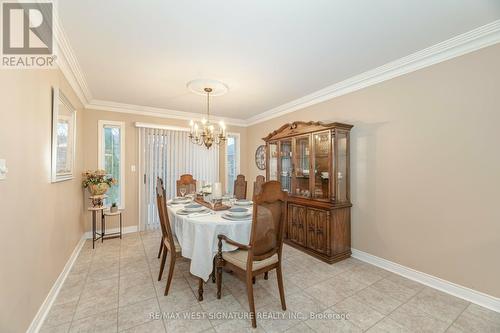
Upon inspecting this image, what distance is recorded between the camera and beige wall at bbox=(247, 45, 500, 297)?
2014mm

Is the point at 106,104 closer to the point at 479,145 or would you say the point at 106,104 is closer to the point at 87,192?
the point at 87,192

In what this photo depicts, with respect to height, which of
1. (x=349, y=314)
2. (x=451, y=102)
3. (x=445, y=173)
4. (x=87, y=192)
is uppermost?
(x=451, y=102)

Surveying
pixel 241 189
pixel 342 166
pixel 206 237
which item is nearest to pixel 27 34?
pixel 206 237

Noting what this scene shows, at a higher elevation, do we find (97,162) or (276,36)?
(276,36)

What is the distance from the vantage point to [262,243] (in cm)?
189

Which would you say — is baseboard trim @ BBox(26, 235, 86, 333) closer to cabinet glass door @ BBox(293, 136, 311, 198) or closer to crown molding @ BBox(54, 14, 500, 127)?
crown molding @ BBox(54, 14, 500, 127)

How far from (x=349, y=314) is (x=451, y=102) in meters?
2.33

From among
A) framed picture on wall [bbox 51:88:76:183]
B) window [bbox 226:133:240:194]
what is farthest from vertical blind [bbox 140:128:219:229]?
framed picture on wall [bbox 51:88:76:183]

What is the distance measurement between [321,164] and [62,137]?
133 inches

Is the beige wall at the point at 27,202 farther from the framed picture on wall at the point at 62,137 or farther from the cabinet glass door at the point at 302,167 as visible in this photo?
the cabinet glass door at the point at 302,167

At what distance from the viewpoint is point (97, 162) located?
157 inches

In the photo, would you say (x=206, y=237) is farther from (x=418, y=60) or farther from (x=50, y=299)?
(x=418, y=60)

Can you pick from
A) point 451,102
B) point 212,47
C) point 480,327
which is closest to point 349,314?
point 480,327

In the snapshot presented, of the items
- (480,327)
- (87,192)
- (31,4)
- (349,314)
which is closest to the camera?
(31,4)
